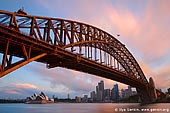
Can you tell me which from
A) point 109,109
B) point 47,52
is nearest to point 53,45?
point 47,52

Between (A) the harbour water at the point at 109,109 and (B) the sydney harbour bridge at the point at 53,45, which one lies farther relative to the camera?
(A) the harbour water at the point at 109,109

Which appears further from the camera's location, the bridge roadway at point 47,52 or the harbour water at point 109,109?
the harbour water at point 109,109

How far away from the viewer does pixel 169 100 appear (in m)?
97.6

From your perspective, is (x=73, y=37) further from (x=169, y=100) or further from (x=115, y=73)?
(x=169, y=100)

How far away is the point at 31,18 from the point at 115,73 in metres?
32.8

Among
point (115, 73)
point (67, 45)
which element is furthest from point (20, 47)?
point (115, 73)

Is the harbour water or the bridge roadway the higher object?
the bridge roadway

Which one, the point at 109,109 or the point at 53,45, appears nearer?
Result: the point at 53,45

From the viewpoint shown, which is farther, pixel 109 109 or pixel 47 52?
pixel 109 109

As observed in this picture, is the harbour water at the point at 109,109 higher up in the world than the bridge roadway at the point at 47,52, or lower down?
lower down

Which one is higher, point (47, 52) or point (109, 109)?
point (47, 52)

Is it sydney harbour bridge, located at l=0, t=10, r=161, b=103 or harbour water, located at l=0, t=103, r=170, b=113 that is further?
harbour water, located at l=0, t=103, r=170, b=113

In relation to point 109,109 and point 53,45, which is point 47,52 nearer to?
point 53,45

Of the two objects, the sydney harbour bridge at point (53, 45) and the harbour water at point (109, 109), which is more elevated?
the sydney harbour bridge at point (53, 45)
